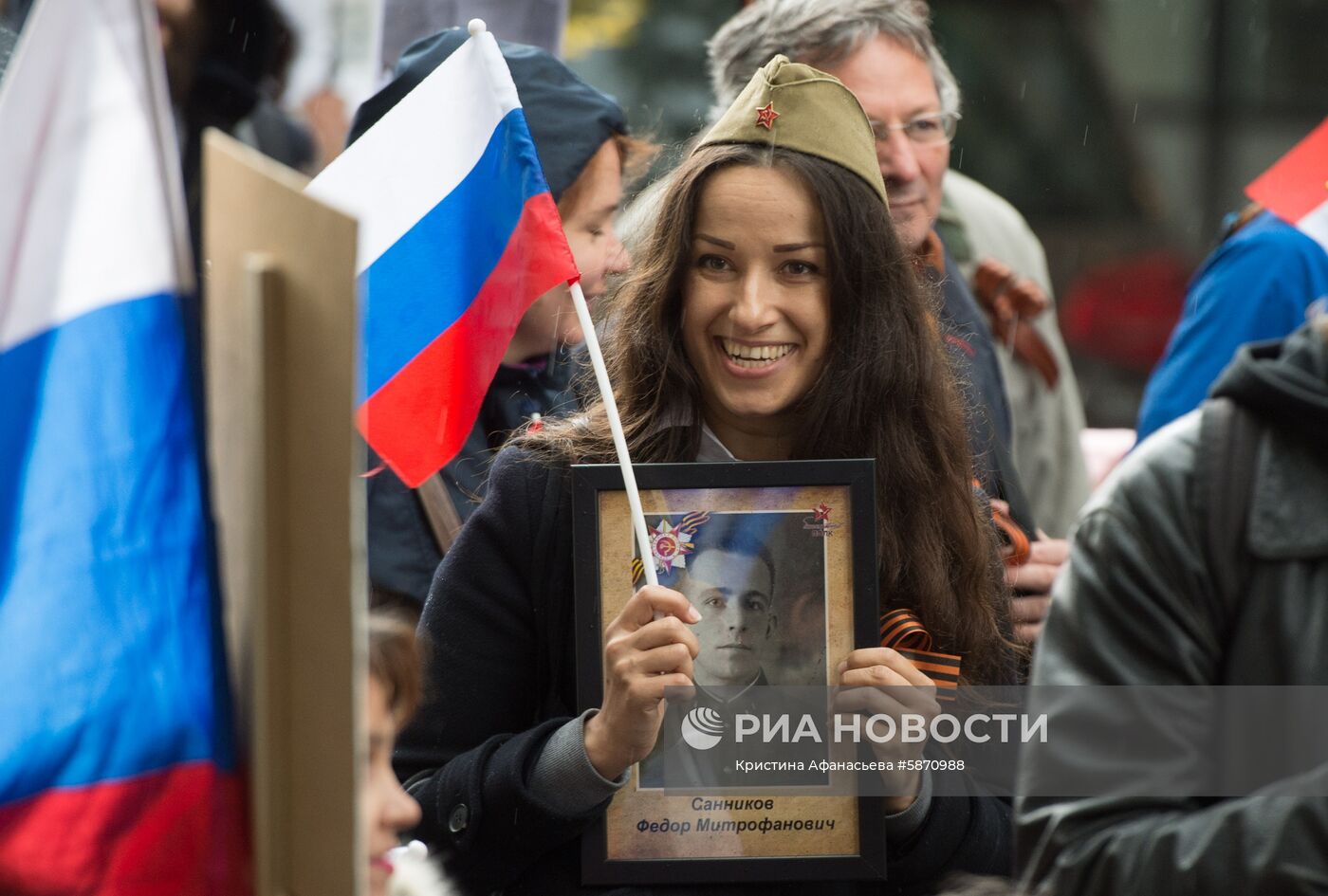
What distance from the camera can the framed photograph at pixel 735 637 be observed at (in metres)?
2.52

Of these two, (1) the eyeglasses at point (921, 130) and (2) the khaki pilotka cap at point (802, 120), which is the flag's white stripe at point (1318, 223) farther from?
(1) the eyeglasses at point (921, 130)

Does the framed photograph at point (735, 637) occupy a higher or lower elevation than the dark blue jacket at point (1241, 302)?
lower

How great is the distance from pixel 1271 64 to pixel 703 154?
5.45m

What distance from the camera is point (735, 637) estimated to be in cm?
256

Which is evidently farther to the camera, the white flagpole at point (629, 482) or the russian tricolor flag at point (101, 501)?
the white flagpole at point (629, 482)

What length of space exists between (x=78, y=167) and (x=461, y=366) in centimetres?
106

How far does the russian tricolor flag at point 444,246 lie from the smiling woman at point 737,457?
15 centimetres

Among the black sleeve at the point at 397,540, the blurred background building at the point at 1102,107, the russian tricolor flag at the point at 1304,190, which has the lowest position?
the black sleeve at the point at 397,540

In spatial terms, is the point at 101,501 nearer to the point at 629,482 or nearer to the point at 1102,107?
the point at 629,482

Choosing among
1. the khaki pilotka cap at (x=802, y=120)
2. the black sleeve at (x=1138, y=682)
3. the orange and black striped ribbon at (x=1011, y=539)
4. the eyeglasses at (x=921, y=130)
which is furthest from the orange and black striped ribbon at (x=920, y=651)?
the eyeglasses at (x=921, y=130)

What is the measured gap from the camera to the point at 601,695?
2.54 metres

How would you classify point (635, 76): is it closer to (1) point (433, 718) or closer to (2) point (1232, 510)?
(1) point (433, 718)

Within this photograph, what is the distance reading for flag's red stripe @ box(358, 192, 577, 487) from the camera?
9.27 feet

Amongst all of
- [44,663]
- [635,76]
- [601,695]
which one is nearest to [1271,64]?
[635,76]
